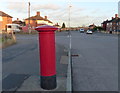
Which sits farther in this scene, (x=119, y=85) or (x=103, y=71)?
(x=103, y=71)

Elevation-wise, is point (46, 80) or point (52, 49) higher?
point (52, 49)

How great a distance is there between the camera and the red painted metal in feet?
10.2

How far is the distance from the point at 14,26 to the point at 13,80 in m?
41.8

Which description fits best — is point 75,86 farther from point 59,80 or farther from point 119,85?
point 119,85

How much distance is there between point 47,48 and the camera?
125 inches

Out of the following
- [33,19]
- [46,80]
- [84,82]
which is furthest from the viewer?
[33,19]

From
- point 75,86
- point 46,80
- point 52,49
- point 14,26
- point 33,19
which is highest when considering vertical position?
point 33,19

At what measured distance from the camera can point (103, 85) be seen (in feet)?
12.7

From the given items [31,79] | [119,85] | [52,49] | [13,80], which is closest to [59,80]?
[31,79]

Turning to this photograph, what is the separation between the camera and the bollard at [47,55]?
10.3ft

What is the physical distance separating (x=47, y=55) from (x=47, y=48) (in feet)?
0.53

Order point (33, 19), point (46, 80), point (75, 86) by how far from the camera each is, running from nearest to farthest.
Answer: point (46, 80)
point (75, 86)
point (33, 19)

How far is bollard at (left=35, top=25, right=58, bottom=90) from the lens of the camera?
3.13m

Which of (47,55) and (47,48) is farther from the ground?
(47,48)
